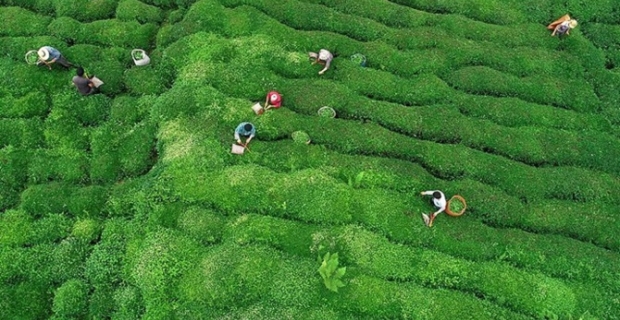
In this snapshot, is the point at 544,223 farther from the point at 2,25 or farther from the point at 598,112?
the point at 2,25

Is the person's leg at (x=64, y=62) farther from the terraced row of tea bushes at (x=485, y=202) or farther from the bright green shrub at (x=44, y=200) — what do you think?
the terraced row of tea bushes at (x=485, y=202)

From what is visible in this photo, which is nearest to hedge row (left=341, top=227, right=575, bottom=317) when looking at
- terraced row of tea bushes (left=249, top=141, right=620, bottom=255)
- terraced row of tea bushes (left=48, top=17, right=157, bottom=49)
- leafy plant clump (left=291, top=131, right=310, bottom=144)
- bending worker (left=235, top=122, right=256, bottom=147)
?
terraced row of tea bushes (left=249, top=141, right=620, bottom=255)

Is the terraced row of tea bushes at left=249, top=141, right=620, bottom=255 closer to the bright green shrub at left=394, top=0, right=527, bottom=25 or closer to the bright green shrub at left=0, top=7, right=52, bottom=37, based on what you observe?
the bright green shrub at left=394, top=0, right=527, bottom=25

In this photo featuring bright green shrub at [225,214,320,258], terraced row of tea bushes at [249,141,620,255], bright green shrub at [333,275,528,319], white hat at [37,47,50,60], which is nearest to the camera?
bright green shrub at [333,275,528,319]

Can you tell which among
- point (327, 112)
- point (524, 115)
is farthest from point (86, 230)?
point (524, 115)

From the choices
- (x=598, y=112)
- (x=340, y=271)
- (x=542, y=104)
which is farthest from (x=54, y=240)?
(x=598, y=112)

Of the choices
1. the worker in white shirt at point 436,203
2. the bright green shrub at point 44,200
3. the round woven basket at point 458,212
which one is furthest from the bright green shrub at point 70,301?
the round woven basket at point 458,212
